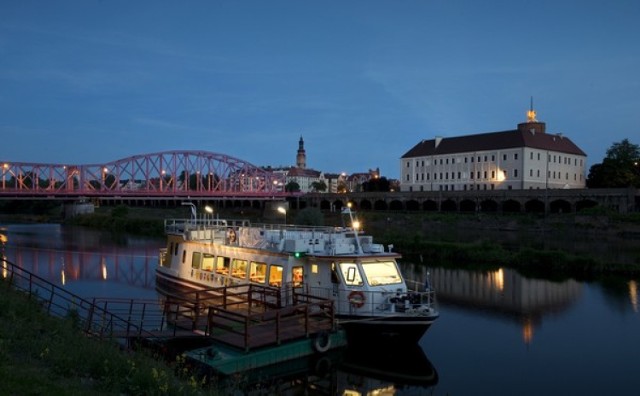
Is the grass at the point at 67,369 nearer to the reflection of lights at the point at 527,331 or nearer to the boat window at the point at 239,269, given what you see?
the boat window at the point at 239,269

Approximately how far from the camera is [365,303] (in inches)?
790

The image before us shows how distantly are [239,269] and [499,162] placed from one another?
315 feet

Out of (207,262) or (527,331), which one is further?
(207,262)

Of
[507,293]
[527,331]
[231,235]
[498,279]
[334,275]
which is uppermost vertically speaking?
[231,235]

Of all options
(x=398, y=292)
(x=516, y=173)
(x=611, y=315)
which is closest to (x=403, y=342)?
(x=398, y=292)

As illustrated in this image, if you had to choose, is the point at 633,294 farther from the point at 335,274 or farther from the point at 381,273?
the point at 335,274

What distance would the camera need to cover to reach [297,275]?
22703 mm

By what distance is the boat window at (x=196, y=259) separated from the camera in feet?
95.6

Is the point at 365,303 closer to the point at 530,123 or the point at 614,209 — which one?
the point at 614,209

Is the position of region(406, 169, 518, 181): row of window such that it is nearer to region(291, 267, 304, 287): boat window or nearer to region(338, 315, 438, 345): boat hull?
region(291, 267, 304, 287): boat window

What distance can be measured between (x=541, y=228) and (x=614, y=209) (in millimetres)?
11043

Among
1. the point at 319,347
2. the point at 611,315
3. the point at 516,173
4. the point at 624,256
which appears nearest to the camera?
the point at 319,347

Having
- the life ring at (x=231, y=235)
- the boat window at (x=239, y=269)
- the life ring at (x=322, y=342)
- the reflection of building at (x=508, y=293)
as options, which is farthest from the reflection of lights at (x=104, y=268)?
the life ring at (x=322, y=342)

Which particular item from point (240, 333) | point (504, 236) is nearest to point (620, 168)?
point (504, 236)
